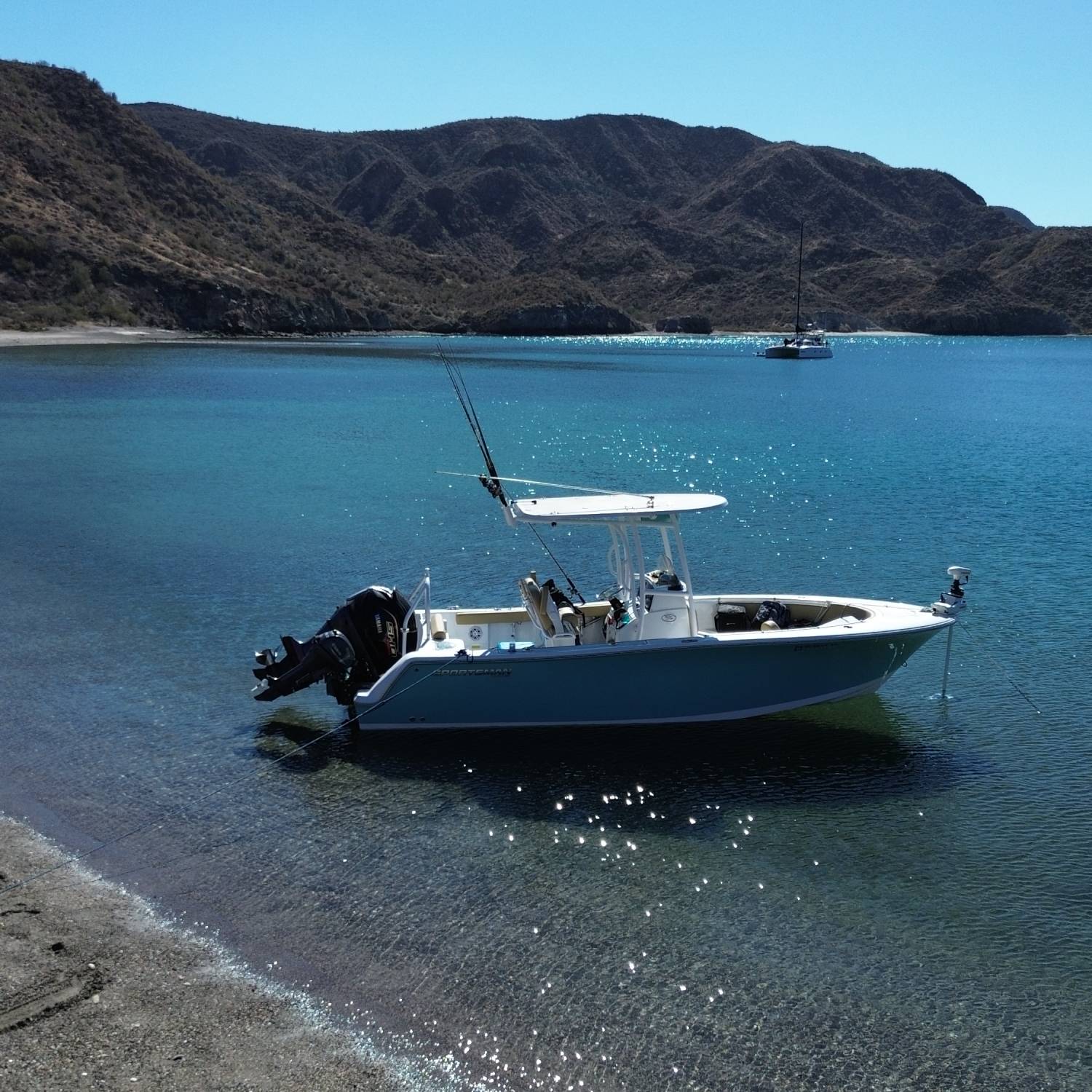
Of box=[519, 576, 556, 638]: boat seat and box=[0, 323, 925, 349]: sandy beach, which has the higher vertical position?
box=[0, 323, 925, 349]: sandy beach

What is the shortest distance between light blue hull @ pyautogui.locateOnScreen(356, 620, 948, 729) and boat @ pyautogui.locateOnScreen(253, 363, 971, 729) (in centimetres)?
1

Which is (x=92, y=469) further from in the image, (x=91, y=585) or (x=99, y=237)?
(x=99, y=237)

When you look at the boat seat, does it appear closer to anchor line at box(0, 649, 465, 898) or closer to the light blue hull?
the light blue hull

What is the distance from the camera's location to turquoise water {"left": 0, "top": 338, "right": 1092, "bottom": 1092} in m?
7.74

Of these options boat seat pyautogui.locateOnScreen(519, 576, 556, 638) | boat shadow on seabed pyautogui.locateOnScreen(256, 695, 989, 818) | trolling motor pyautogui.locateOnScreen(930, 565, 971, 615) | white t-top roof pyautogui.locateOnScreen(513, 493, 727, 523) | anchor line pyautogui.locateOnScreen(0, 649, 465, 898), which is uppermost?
white t-top roof pyautogui.locateOnScreen(513, 493, 727, 523)

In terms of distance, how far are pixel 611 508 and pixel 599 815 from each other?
3479 millimetres

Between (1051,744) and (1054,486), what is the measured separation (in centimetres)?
2088

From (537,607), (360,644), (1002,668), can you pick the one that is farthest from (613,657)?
(1002,668)

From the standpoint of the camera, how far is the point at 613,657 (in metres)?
12.3

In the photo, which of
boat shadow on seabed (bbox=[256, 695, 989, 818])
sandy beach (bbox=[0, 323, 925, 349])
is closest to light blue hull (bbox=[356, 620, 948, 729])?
boat shadow on seabed (bbox=[256, 695, 989, 818])

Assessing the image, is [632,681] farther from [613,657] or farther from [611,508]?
[611,508]

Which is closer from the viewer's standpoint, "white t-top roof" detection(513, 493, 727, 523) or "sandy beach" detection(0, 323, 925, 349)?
"white t-top roof" detection(513, 493, 727, 523)

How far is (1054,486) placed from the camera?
31.3m

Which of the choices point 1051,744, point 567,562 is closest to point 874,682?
point 1051,744
